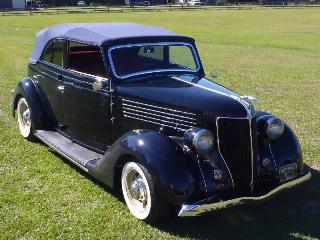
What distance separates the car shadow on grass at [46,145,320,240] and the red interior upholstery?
159 cm

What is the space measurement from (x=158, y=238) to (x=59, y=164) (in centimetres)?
251

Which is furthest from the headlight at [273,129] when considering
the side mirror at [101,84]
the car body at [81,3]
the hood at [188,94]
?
the car body at [81,3]

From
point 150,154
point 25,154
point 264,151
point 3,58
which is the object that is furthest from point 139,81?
point 3,58

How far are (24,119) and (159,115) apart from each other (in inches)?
133

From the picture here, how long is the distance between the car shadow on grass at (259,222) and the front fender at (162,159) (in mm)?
487

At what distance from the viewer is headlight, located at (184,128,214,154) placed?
177 inches

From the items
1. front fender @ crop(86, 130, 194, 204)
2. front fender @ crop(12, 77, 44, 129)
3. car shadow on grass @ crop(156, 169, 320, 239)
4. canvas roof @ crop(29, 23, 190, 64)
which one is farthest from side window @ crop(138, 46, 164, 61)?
front fender @ crop(12, 77, 44, 129)

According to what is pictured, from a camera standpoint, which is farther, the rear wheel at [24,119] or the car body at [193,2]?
the car body at [193,2]

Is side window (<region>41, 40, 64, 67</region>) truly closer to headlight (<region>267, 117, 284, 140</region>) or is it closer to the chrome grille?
the chrome grille

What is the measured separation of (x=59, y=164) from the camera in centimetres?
648

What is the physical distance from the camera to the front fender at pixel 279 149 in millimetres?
4969

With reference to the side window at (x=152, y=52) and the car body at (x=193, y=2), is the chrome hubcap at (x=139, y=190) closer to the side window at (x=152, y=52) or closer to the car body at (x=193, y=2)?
the side window at (x=152, y=52)

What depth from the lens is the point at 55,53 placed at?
682cm

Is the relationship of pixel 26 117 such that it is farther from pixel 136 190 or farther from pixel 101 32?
pixel 136 190
